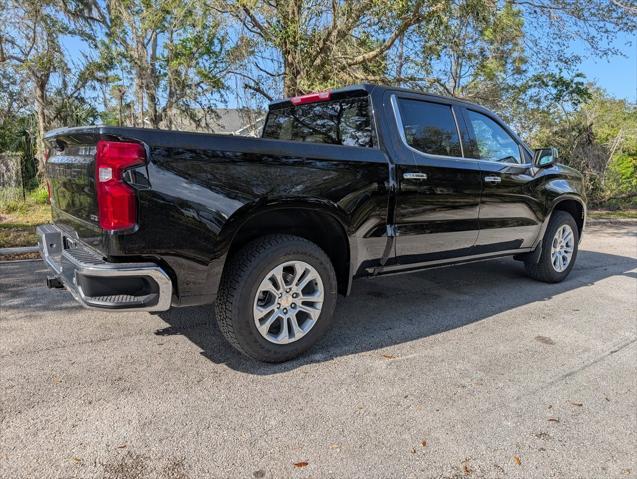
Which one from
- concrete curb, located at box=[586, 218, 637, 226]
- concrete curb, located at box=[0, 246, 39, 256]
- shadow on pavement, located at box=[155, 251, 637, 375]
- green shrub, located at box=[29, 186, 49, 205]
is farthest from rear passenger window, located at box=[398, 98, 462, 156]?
green shrub, located at box=[29, 186, 49, 205]

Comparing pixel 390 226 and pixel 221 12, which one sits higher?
pixel 221 12

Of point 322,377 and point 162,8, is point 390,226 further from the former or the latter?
point 162,8

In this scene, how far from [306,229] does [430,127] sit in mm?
1553

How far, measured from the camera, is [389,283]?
5.55 meters

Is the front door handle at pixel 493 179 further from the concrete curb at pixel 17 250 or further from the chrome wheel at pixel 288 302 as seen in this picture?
the concrete curb at pixel 17 250

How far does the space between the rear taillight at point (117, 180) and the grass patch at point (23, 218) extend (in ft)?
16.5

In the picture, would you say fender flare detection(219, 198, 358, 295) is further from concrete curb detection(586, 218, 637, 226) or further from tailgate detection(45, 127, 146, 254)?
concrete curb detection(586, 218, 637, 226)

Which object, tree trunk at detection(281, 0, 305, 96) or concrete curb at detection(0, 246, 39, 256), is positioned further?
tree trunk at detection(281, 0, 305, 96)

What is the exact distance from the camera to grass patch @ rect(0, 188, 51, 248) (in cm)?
692

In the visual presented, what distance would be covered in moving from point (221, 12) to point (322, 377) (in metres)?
8.01

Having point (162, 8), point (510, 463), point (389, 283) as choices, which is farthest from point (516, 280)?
point (162, 8)

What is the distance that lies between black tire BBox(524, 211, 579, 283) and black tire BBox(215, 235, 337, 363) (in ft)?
11.3

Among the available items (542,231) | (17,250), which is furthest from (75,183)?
(542,231)

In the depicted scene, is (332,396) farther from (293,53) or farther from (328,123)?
(293,53)
